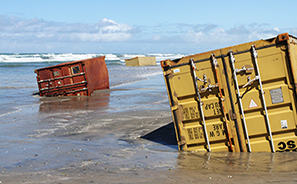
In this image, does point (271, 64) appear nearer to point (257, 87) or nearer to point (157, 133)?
point (257, 87)

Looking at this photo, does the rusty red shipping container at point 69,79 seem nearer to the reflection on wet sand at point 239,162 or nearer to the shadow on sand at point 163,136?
the shadow on sand at point 163,136

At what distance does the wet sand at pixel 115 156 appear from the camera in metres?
5.14

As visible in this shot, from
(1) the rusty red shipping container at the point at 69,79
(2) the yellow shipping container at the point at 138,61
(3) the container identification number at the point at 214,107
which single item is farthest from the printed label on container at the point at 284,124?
(2) the yellow shipping container at the point at 138,61

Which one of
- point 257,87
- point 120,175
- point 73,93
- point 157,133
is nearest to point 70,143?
point 157,133

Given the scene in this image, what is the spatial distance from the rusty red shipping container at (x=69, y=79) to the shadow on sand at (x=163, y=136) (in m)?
9.60

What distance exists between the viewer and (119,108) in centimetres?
1319

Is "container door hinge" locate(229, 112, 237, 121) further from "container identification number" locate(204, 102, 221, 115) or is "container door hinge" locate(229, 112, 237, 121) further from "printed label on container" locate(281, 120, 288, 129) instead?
"printed label on container" locate(281, 120, 288, 129)

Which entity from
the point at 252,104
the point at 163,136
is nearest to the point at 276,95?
the point at 252,104

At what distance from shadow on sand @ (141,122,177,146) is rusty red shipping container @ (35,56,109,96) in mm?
9603

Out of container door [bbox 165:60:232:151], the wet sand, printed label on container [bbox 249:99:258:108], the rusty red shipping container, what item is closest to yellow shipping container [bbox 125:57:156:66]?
the rusty red shipping container

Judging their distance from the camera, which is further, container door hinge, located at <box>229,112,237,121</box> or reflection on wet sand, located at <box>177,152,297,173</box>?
container door hinge, located at <box>229,112,237,121</box>

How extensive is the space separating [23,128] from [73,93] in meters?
8.20

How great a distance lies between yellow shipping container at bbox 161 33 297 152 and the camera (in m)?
5.88

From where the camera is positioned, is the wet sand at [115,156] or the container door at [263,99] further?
the container door at [263,99]
